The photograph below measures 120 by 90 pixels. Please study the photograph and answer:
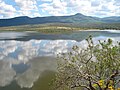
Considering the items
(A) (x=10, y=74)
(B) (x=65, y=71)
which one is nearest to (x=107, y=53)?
(B) (x=65, y=71)

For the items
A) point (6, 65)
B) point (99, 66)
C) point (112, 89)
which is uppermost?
point (99, 66)

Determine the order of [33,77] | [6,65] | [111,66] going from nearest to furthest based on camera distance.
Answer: [111,66] < [33,77] < [6,65]

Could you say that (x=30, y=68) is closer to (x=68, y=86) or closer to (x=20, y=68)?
(x=20, y=68)

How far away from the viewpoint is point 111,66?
72.3 feet

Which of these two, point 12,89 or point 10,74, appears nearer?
point 12,89

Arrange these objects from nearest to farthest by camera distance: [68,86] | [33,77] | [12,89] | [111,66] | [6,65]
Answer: [111,66], [68,86], [12,89], [33,77], [6,65]

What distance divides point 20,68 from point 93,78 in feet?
104

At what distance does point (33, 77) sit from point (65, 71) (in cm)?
2294

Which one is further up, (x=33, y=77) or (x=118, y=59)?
(x=118, y=59)

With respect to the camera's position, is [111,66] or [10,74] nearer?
[111,66]

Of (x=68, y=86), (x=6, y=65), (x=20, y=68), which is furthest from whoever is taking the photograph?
(x=6, y=65)

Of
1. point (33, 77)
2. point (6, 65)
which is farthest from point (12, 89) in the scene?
point (6, 65)

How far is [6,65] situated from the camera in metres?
56.2

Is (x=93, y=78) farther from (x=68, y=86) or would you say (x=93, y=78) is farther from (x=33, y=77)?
(x=33, y=77)
